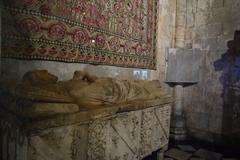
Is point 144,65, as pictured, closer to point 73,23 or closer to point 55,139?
point 73,23

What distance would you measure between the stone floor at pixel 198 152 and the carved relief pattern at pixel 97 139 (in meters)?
1.39

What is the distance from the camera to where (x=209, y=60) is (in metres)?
3.79

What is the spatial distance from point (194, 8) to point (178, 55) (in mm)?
1035

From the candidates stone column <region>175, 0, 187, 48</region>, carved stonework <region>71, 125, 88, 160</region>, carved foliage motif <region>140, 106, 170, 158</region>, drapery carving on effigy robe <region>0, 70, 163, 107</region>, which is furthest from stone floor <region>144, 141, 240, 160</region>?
stone column <region>175, 0, 187, 48</region>

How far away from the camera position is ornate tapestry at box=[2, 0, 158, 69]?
5.90 feet

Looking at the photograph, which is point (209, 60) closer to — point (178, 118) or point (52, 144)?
point (178, 118)

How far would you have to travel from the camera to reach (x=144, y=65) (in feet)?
10.9

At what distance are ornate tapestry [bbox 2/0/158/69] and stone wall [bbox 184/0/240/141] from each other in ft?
3.59

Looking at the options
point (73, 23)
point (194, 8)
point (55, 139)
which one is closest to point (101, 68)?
point (73, 23)

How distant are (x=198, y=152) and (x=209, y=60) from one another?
175 cm

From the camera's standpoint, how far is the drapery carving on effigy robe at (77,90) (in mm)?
1436

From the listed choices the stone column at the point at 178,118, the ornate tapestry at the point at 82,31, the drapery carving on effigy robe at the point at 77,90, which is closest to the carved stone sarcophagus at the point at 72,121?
the drapery carving on effigy robe at the point at 77,90

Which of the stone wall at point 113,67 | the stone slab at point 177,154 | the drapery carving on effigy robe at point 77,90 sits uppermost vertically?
the stone wall at point 113,67

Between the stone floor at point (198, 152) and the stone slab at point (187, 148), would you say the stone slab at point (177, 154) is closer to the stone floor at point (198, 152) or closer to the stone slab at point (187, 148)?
the stone floor at point (198, 152)
